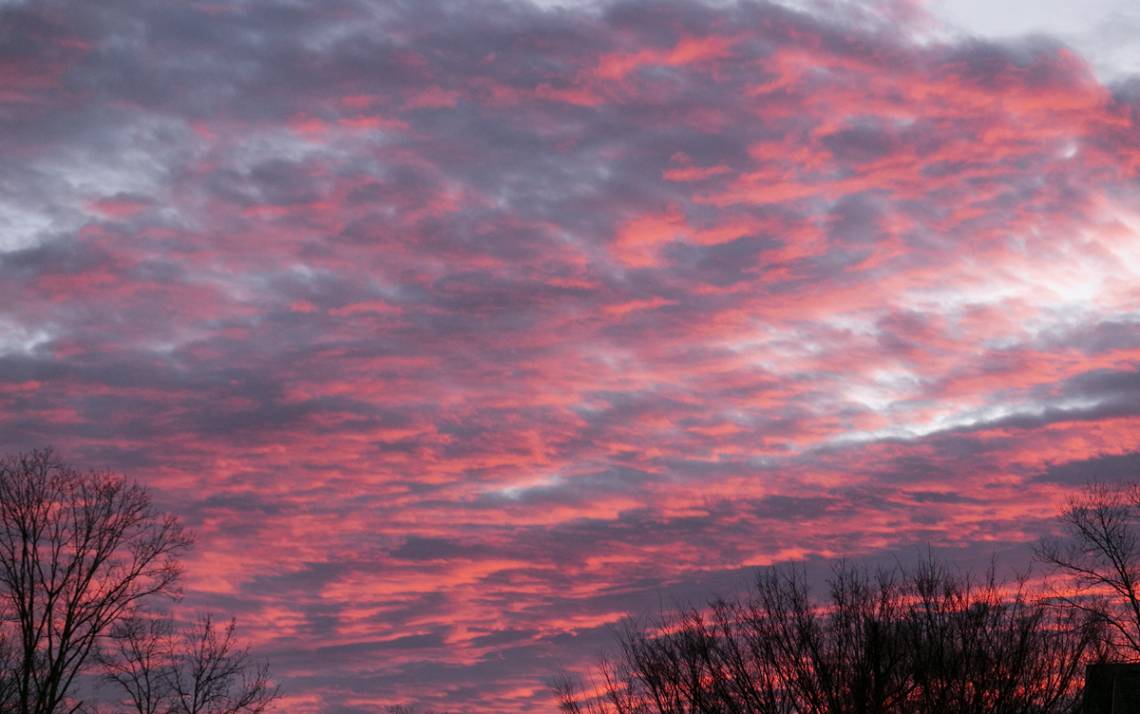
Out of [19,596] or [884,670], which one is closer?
[884,670]

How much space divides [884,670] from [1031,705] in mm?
4662

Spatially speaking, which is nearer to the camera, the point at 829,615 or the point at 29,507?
the point at 829,615

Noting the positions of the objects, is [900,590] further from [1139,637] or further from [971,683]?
[1139,637]

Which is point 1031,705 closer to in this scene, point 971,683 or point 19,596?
point 971,683

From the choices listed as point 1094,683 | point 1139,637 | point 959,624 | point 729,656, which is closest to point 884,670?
point 959,624

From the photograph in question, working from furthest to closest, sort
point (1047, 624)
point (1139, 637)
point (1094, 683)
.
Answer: point (1139, 637)
point (1094, 683)
point (1047, 624)

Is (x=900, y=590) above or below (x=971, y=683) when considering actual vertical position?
above

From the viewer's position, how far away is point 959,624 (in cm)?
3466

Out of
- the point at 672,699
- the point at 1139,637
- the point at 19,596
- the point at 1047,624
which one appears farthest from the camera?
the point at 1139,637

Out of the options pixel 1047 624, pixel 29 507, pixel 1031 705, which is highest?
pixel 29 507

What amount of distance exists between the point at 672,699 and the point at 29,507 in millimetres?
30293

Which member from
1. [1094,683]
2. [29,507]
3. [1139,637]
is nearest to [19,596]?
[29,507]

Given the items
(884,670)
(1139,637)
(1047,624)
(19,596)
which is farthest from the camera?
(1139,637)

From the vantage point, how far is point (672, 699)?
40.5m
